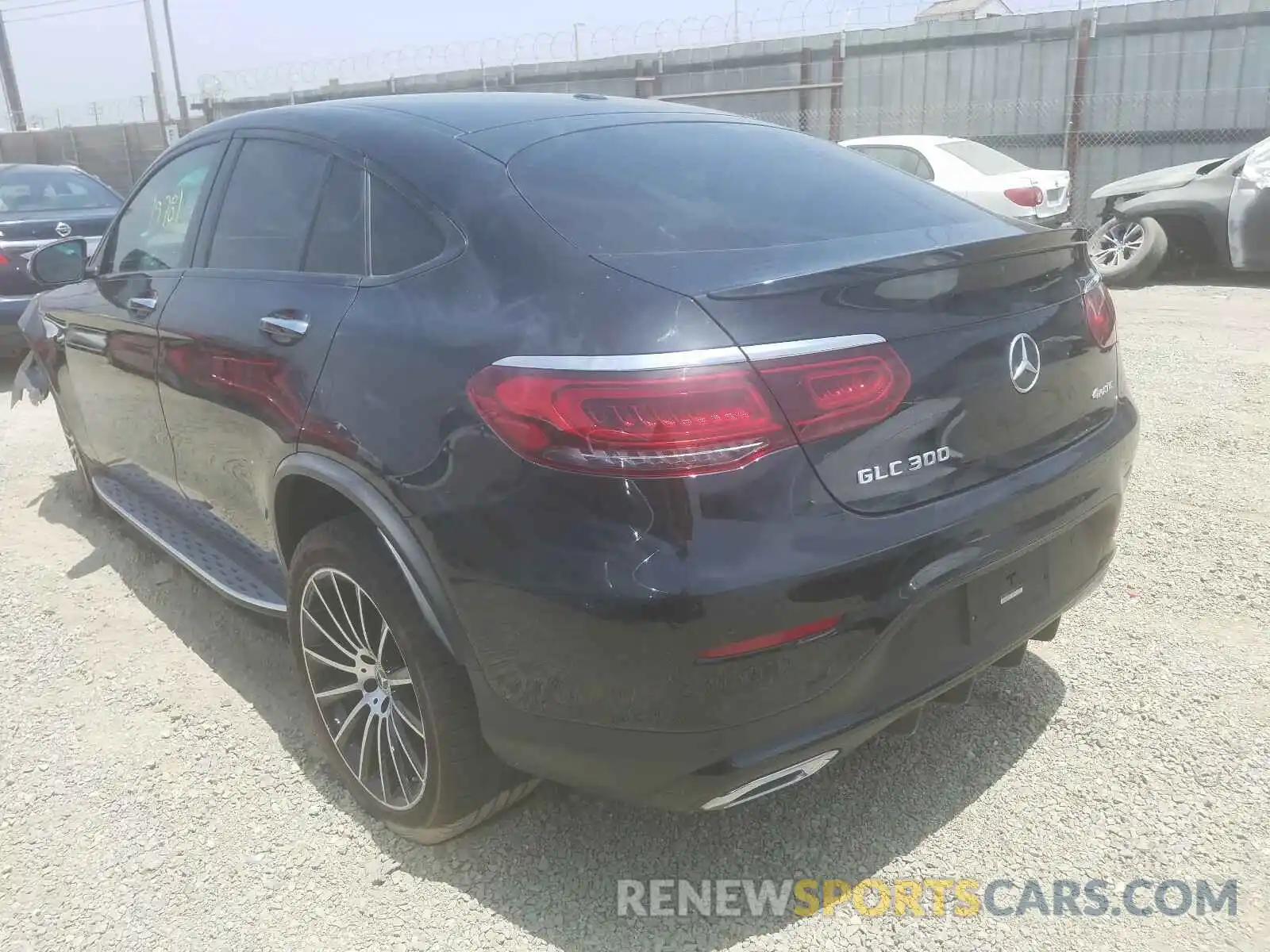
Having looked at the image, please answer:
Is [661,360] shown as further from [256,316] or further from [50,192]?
[50,192]

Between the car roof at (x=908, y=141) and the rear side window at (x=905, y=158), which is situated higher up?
the car roof at (x=908, y=141)

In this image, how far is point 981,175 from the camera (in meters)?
9.67

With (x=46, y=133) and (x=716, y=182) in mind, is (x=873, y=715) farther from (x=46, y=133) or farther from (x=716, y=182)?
(x=46, y=133)

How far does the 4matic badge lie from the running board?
5.39 ft

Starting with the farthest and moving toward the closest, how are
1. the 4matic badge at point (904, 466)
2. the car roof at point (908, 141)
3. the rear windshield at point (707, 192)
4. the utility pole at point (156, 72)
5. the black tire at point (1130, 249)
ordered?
the utility pole at point (156, 72) → the car roof at point (908, 141) → the black tire at point (1130, 249) → the rear windshield at point (707, 192) → the 4matic badge at point (904, 466)

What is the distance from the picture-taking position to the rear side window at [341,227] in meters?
2.47

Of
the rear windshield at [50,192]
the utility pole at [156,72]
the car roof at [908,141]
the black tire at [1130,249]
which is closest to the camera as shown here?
the rear windshield at [50,192]

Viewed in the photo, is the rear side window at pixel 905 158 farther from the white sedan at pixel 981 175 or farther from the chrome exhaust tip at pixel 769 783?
the chrome exhaust tip at pixel 769 783

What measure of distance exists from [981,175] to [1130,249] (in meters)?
1.58

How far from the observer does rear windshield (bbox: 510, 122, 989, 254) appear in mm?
2158

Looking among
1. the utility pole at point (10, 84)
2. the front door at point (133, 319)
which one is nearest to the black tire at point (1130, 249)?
the front door at point (133, 319)

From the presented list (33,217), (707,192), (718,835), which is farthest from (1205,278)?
(33,217)

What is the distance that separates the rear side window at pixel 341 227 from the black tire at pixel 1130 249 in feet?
27.7

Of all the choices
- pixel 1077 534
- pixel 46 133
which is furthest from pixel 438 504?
pixel 46 133
